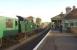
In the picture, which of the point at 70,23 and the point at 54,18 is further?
the point at 54,18

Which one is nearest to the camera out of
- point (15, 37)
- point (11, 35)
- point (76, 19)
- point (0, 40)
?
point (0, 40)

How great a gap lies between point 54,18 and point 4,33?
4211 inches

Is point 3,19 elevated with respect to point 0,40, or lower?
elevated

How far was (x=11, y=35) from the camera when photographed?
23297mm

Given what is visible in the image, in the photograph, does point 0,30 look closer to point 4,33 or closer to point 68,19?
point 4,33

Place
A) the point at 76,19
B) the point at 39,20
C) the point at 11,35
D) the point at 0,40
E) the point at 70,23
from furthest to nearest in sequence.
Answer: the point at 39,20 < the point at 70,23 < the point at 76,19 < the point at 11,35 < the point at 0,40

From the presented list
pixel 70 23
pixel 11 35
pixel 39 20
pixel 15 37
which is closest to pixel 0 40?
pixel 11 35

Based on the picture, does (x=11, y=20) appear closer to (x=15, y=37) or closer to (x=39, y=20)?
(x=15, y=37)

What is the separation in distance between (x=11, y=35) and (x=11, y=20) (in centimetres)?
135

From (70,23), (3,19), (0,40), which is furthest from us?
(70,23)

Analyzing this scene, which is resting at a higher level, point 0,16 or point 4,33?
point 0,16

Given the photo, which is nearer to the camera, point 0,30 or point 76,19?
point 0,30

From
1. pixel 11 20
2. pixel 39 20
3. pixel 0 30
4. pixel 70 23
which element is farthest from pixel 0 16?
pixel 39 20

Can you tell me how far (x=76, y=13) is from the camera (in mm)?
79188
